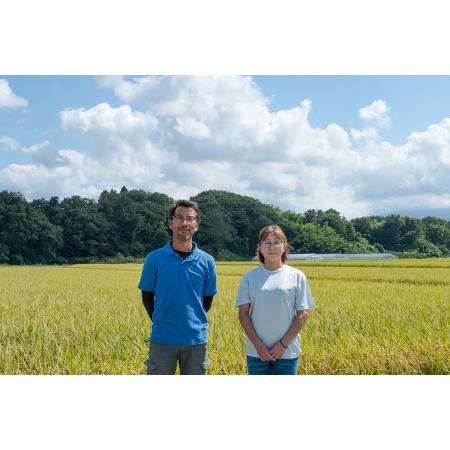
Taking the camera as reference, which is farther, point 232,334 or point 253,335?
point 232,334

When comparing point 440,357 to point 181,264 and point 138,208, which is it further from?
point 138,208

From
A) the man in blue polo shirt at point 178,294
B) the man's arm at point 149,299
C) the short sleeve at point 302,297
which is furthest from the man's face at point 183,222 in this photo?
the short sleeve at point 302,297

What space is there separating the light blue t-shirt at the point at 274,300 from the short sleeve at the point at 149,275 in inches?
20.2

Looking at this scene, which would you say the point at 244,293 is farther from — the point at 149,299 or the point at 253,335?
the point at 149,299

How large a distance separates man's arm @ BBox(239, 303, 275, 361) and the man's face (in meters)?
0.52

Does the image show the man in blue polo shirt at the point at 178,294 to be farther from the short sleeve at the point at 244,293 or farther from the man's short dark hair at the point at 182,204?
the short sleeve at the point at 244,293

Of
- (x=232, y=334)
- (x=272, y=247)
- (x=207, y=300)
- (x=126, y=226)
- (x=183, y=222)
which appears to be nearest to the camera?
(x=272, y=247)

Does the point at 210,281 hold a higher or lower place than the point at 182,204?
lower

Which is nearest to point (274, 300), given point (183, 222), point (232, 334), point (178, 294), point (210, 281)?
point (210, 281)

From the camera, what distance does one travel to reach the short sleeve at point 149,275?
298cm

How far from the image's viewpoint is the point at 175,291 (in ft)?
9.74

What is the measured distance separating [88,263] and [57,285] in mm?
3095

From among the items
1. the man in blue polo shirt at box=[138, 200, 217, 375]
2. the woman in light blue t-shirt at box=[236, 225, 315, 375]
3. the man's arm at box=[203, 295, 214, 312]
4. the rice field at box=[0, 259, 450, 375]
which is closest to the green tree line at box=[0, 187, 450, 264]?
the rice field at box=[0, 259, 450, 375]

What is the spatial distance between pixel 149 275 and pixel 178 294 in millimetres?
200
